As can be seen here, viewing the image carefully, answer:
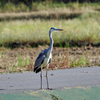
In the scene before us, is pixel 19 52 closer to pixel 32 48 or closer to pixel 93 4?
pixel 32 48

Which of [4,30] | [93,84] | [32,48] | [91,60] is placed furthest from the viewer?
[4,30]

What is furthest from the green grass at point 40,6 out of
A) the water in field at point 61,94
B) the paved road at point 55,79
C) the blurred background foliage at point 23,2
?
the water in field at point 61,94

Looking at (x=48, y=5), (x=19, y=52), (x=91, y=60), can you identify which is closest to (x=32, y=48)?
(x=19, y=52)

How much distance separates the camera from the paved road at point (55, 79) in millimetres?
8602

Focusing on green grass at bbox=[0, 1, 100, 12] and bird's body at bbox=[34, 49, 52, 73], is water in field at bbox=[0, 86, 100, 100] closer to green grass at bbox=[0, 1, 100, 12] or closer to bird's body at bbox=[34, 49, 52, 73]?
bird's body at bbox=[34, 49, 52, 73]

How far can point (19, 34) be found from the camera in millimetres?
18766

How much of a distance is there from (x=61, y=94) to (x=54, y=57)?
5514mm

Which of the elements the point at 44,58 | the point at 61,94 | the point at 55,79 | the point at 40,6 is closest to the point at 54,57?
the point at 55,79

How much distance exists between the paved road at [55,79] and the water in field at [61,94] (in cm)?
43

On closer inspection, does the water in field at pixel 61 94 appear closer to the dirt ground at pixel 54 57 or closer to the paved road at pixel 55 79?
the paved road at pixel 55 79

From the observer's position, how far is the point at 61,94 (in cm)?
774

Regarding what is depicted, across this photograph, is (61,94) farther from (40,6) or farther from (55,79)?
(40,6)

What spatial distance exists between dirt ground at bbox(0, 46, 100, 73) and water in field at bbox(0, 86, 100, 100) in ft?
10.5

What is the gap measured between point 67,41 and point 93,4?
22.0 metres
